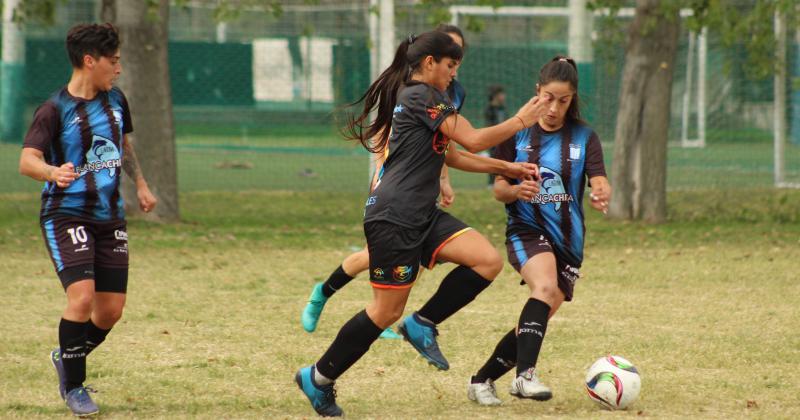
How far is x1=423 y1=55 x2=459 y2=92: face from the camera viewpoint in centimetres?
565

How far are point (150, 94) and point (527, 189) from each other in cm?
964

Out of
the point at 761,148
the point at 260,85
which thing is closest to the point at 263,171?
the point at 260,85

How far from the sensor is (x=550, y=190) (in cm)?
614

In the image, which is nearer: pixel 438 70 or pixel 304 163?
pixel 438 70

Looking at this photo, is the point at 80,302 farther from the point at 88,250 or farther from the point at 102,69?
the point at 102,69

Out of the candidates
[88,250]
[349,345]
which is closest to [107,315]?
[88,250]

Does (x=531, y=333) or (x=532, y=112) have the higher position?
(x=532, y=112)

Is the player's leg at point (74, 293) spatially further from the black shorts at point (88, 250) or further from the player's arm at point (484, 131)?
the player's arm at point (484, 131)

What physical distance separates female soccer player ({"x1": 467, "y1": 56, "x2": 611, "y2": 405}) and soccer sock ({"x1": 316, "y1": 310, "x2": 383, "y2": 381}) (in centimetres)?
75

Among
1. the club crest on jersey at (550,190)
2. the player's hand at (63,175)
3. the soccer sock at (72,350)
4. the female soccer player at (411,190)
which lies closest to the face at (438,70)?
the female soccer player at (411,190)

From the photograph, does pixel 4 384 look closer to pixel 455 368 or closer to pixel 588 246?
pixel 455 368

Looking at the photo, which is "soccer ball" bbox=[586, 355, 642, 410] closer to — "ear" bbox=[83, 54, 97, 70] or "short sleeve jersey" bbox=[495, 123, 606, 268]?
"short sleeve jersey" bbox=[495, 123, 606, 268]

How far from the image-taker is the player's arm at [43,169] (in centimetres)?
558

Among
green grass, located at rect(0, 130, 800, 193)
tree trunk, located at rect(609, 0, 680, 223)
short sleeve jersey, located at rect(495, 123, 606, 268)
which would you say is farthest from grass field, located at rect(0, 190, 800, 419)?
green grass, located at rect(0, 130, 800, 193)
